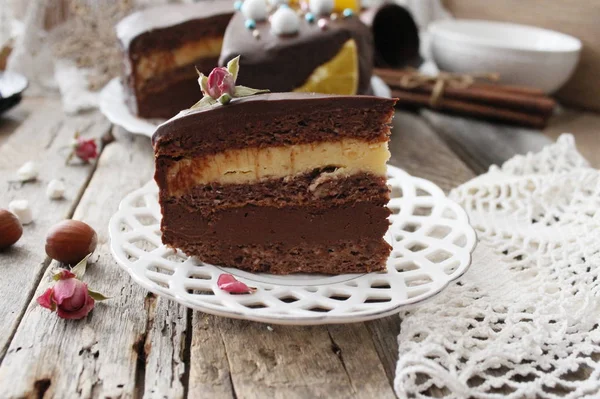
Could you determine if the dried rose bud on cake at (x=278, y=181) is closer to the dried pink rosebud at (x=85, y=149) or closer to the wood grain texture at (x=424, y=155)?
the wood grain texture at (x=424, y=155)

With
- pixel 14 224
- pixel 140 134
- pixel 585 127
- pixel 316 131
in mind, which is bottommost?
pixel 585 127

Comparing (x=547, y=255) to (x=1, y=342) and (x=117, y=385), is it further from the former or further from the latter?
(x=1, y=342)

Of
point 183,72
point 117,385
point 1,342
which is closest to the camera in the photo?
point 117,385

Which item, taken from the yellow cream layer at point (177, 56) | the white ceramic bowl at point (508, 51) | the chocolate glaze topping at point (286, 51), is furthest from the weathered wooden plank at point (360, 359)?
the white ceramic bowl at point (508, 51)

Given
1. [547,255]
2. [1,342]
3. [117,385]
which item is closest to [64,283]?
[1,342]

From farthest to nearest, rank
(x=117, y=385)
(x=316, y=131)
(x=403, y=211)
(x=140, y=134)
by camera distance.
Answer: (x=140, y=134), (x=403, y=211), (x=316, y=131), (x=117, y=385)

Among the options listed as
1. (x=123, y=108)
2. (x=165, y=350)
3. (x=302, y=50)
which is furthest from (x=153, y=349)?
(x=123, y=108)

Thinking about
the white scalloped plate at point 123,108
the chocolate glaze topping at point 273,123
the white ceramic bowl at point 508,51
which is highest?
the chocolate glaze topping at point 273,123

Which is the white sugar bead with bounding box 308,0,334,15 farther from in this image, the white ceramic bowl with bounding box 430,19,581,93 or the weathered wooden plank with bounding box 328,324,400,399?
the weathered wooden plank with bounding box 328,324,400,399
